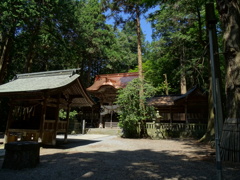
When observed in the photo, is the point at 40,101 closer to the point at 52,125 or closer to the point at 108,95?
the point at 52,125

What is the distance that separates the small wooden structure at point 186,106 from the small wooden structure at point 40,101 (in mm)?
10001

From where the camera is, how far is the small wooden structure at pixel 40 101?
877cm

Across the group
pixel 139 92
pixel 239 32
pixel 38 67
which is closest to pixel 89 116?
pixel 38 67

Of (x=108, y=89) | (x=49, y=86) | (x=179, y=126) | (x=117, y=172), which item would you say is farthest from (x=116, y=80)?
(x=117, y=172)

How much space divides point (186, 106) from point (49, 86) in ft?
44.7

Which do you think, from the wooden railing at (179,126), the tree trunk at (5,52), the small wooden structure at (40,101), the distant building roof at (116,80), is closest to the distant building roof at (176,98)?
the wooden railing at (179,126)

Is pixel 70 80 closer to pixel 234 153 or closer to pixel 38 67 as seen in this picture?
pixel 234 153

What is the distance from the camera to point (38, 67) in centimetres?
2583

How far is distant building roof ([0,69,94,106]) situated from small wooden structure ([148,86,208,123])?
10001mm

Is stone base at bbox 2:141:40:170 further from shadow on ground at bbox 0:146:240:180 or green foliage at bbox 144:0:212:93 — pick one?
green foliage at bbox 144:0:212:93

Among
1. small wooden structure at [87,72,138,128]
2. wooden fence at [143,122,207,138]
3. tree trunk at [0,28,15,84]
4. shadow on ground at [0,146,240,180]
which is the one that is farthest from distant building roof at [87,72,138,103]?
shadow on ground at [0,146,240,180]

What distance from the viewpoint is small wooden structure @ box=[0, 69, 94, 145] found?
877 cm

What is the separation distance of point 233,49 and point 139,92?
9.22 metres

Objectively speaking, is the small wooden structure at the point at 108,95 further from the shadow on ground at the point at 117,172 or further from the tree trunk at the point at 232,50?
the tree trunk at the point at 232,50
